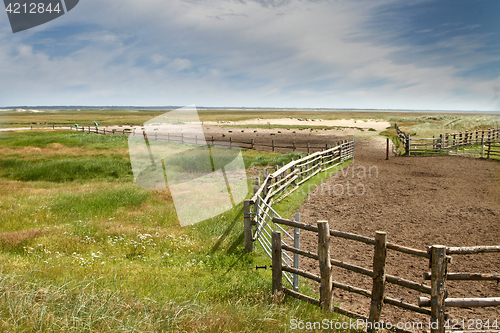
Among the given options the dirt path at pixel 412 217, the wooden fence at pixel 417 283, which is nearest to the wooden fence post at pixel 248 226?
the dirt path at pixel 412 217

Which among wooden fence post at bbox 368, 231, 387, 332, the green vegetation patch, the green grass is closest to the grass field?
the green vegetation patch

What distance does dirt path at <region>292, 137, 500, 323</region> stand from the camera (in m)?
6.40

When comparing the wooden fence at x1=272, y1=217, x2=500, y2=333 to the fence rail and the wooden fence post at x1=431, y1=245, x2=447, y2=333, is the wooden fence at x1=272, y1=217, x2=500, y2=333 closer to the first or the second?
the wooden fence post at x1=431, y1=245, x2=447, y2=333

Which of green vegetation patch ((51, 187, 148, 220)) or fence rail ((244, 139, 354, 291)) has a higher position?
fence rail ((244, 139, 354, 291))

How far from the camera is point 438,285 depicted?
3.87 m

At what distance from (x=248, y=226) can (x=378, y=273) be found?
3769mm

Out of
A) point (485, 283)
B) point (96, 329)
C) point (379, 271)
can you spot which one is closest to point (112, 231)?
point (96, 329)

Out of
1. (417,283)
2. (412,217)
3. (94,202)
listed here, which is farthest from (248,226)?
(94,202)

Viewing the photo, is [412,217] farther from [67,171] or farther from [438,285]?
[67,171]

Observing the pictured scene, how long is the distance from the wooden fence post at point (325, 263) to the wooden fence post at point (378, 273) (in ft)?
1.99

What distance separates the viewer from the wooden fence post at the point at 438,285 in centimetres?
382

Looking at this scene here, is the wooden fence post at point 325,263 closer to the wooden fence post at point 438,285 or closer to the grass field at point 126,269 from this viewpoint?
the grass field at point 126,269

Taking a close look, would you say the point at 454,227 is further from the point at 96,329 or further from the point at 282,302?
the point at 96,329

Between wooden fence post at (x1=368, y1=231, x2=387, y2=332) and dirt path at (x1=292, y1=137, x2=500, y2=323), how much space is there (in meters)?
1.47
